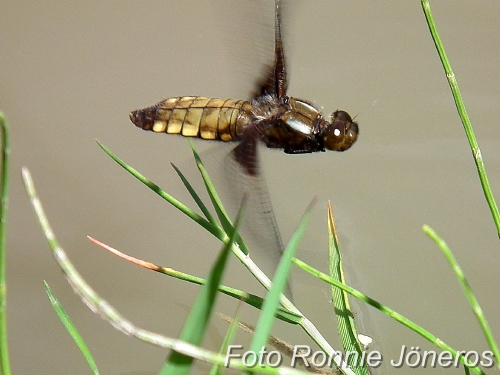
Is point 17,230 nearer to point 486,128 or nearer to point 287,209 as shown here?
point 287,209

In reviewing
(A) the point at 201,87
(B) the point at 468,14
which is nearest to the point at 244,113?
(A) the point at 201,87

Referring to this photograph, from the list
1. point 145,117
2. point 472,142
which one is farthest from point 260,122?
point 472,142

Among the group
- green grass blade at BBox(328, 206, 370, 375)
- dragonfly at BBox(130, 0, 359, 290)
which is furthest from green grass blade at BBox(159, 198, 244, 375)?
dragonfly at BBox(130, 0, 359, 290)

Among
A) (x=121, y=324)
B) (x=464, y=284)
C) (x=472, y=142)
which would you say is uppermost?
(x=472, y=142)

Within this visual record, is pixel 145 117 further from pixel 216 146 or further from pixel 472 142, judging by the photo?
pixel 472 142

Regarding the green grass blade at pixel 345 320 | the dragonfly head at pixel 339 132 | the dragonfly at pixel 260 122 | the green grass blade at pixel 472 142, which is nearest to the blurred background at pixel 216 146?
the dragonfly at pixel 260 122

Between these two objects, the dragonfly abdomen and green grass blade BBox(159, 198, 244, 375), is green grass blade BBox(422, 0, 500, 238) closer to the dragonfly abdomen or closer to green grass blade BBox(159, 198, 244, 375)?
green grass blade BBox(159, 198, 244, 375)

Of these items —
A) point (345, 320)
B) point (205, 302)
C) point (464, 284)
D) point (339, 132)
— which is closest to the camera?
point (205, 302)
